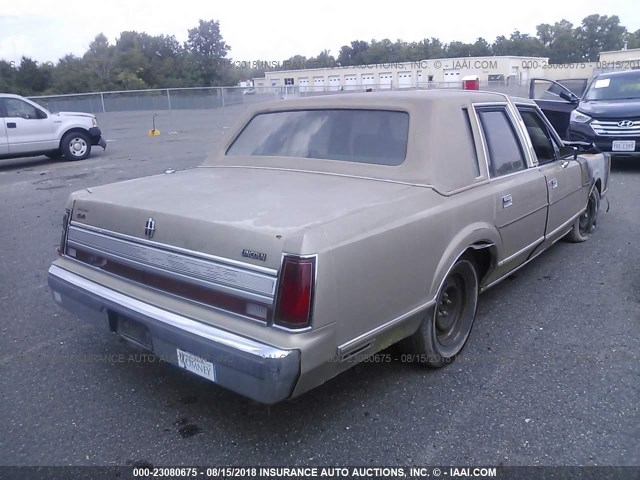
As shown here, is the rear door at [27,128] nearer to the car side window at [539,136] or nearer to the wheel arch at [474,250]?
the car side window at [539,136]

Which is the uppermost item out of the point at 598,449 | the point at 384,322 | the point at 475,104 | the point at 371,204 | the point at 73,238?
the point at 475,104

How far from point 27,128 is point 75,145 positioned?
3.65 feet

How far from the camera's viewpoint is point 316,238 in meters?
2.53

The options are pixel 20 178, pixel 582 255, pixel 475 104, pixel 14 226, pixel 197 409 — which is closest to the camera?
pixel 197 409

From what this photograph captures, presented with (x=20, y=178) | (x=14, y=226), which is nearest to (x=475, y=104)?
(x=14, y=226)

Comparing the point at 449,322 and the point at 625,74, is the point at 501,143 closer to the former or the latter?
the point at 449,322

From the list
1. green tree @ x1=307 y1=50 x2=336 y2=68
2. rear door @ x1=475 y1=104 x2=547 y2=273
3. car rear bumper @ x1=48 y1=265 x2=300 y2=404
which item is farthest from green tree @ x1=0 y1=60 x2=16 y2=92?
rear door @ x1=475 y1=104 x2=547 y2=273

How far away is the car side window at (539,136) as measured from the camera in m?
4.71

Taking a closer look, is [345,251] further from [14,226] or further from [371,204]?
[14,226]

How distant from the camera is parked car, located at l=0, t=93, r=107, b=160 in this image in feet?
40.9

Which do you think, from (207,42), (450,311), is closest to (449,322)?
(450,311)

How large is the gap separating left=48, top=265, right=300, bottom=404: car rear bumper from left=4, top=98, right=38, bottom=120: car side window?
433 inches

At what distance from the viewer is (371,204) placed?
2973mm

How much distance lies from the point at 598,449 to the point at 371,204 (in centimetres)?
163
